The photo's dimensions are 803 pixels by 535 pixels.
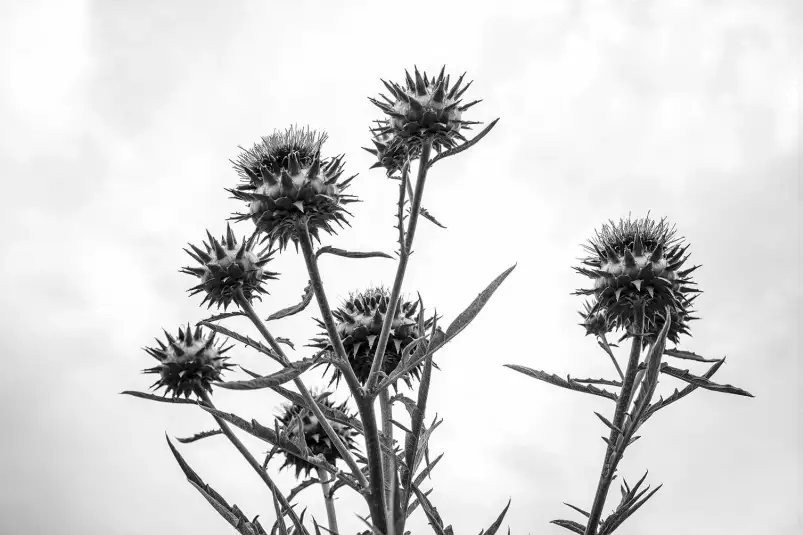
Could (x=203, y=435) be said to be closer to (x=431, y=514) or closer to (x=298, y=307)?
(x=298, y=307)

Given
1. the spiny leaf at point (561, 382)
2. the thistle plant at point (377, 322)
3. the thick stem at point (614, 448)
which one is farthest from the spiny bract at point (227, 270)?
the thick stem at point (614, 448)

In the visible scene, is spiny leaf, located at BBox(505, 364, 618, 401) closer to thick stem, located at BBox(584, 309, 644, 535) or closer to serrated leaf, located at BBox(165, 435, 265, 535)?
thick stem, located at BBox(584, 309, 644, 535)

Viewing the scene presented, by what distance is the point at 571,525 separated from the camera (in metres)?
2.82

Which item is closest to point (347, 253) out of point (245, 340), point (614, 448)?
point (245, 340)

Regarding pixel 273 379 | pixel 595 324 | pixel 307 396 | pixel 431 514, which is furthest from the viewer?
pixel 595 324

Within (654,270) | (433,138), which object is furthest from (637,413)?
(433,138)

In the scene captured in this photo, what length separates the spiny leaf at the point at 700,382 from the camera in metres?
2.78

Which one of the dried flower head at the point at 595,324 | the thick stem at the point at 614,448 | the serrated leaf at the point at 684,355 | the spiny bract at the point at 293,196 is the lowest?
the thick stem at the point at 614,448

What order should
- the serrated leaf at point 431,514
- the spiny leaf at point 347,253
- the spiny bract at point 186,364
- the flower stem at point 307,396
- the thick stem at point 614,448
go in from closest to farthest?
the serrated leaf at point 431,514, the flower stem at point 307,396, the thick stem at point 614,448, the spiny leaf at point 347,253, the spiny bract at point 186,364

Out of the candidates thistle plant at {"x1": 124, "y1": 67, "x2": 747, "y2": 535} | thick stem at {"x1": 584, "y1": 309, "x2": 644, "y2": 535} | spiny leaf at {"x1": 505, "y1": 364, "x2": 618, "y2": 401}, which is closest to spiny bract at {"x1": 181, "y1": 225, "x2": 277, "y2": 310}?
thistle plant at {"x1": 124, "y1": 67, "x2": 747, "y2": 535}

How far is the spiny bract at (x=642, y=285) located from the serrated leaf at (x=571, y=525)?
2.67 feet

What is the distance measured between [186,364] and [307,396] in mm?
1022

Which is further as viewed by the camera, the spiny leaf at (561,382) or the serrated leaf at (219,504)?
the spiny leaf at (561,382)

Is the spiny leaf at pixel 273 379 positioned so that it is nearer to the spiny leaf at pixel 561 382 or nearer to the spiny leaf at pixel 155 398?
the spiny leaf at pixel 155 398
